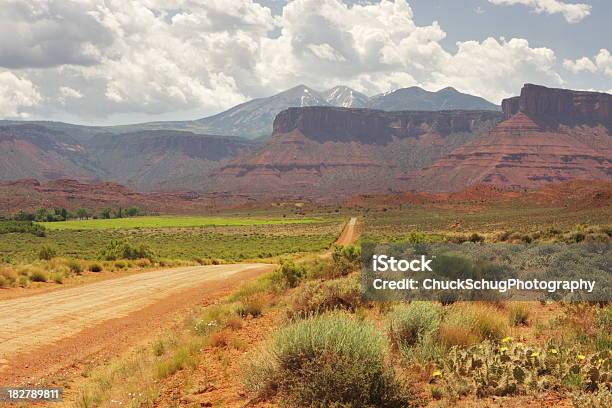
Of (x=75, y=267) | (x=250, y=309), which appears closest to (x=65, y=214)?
(x=75, y=267)

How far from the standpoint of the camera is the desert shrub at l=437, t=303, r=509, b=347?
816cm

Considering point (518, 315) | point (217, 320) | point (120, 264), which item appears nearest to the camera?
point (518, 315)

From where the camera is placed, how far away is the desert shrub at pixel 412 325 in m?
8.45

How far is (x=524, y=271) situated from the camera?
15.5 metres

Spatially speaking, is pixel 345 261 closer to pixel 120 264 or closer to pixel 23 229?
pixel 120 264

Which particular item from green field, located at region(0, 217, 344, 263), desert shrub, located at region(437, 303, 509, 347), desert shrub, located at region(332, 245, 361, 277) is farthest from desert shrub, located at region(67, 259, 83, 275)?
desert shrub, located at region(437, 303, 509, 347)

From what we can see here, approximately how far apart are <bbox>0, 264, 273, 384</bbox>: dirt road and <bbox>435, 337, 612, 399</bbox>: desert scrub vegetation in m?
7.72

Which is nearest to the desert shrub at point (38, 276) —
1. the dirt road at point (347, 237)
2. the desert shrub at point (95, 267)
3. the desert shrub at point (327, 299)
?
the desert shrub at point (95, 267)

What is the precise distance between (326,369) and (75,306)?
11816 millimetres

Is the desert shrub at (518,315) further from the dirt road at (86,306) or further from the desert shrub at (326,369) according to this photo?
the dirt road at (86,306)

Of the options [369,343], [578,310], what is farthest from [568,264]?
[369,343]

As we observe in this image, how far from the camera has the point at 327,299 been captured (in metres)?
11.8

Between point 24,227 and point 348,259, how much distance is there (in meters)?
81.3

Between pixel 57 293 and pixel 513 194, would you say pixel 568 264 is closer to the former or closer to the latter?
pixel 57 293
